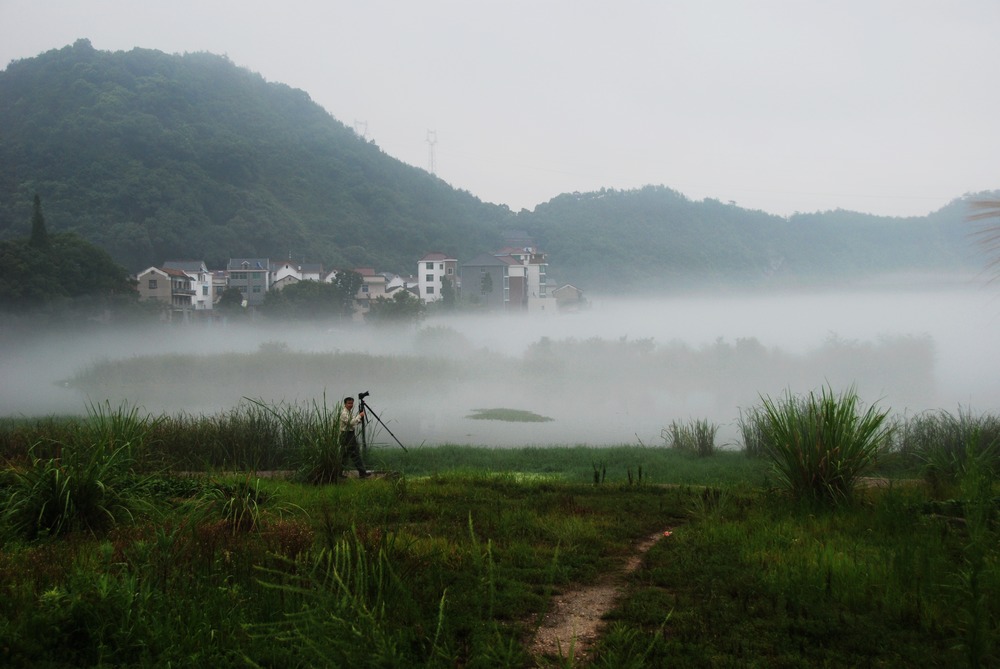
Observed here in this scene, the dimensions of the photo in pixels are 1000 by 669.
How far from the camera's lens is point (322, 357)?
3900 cm

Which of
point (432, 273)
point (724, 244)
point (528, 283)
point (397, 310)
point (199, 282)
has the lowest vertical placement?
point (397, 310)

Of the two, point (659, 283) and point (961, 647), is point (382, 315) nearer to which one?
point (659, 283)

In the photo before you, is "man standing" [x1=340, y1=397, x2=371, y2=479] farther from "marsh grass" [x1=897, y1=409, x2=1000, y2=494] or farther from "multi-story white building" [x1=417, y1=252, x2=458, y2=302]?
"multi-story white building" [x1=417, y1=252, x2=458, y2=302]

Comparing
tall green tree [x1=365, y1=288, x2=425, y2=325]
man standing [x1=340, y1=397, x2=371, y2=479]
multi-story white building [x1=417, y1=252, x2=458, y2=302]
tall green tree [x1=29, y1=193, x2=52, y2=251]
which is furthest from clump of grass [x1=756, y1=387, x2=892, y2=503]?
multi-story white building [x1=417, y1=252, x2=458, y2=302]

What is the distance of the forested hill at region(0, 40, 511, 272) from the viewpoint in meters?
59.9

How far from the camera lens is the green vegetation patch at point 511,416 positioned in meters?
27.6

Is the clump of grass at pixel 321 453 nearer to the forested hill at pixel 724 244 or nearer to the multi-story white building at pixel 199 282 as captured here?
the multi-story white building at pixel 199 282

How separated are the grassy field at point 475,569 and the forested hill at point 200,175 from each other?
2199 inches

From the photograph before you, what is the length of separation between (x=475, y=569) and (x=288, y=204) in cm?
7470

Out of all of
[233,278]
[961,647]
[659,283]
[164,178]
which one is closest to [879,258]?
[659,283]

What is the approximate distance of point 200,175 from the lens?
67.2 m

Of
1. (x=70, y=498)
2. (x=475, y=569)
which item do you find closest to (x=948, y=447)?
(x=475, y=569)

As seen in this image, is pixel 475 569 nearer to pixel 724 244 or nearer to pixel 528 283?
pixel 528 283

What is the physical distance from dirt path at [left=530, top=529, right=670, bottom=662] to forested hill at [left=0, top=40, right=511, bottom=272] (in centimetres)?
5884
